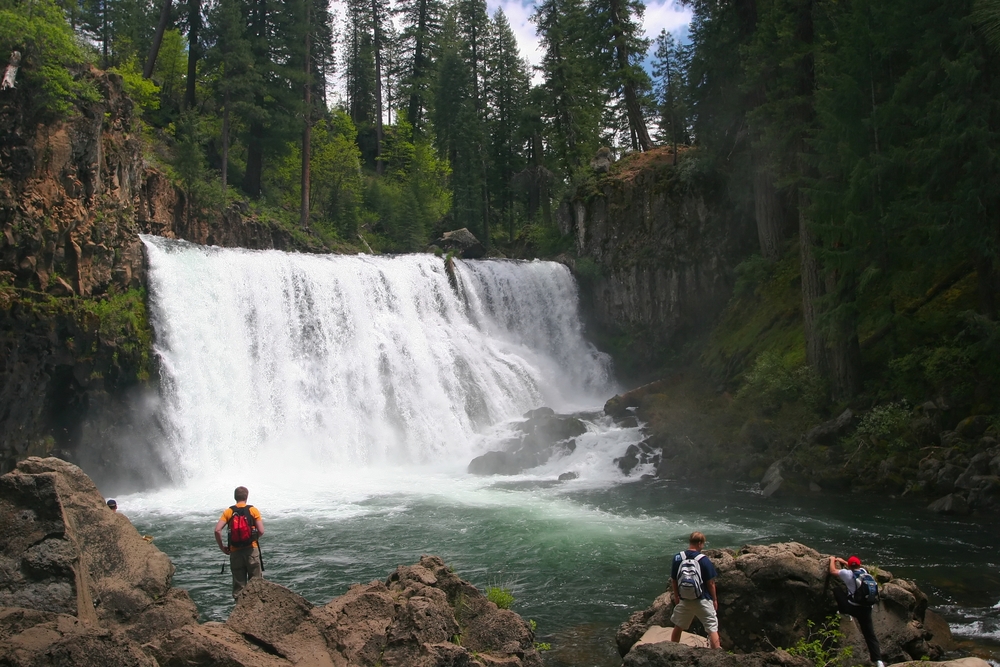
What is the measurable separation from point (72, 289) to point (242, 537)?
13577 millimetres

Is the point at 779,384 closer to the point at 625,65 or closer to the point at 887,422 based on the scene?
the point at 887,422

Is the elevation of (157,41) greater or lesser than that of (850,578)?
greater

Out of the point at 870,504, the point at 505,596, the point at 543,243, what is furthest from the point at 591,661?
the point at 543,243

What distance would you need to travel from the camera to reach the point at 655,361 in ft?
96.7

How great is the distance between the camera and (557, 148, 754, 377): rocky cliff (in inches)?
1112

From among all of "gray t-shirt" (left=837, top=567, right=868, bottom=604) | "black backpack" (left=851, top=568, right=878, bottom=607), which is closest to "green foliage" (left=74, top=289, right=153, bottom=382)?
"gray t-shirt" (left=837, top=567, right=868, bottom=604)

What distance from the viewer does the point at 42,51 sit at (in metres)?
18.1

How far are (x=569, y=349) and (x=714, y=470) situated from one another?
42.5 feet

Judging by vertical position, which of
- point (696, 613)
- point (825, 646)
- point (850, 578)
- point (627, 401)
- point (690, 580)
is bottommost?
point (825, 646)

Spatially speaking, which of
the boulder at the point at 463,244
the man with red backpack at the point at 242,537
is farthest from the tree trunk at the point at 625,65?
the man with red backpack at the point at 242,537

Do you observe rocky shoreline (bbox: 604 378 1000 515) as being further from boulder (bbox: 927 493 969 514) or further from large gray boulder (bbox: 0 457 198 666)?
large gray boulder (bbox: 0 457 198 666)

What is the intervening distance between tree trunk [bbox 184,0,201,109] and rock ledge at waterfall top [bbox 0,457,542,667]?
32.8 m

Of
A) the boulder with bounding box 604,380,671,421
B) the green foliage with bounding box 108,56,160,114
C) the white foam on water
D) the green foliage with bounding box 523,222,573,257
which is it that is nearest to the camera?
the white foam on water

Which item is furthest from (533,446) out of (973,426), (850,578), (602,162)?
(602,162)
